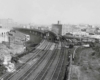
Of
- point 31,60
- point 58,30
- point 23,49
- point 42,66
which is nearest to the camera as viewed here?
point 42,66

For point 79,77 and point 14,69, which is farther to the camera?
point 14,69

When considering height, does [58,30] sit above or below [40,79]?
above

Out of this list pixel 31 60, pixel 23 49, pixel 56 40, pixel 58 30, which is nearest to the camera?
pixel 31 60

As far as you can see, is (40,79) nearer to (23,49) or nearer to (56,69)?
(56,69)

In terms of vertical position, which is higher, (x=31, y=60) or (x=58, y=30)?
(x=58, y=30)

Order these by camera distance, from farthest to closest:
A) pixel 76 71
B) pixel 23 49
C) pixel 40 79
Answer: pixel 23 49 → pixel 76 71 → pixel 40 79

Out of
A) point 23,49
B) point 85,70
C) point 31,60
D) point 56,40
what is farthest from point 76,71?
point 56,40

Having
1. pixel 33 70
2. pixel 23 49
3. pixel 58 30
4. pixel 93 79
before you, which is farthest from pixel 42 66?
pixel 58 30

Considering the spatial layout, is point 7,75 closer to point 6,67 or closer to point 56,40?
point 6,67

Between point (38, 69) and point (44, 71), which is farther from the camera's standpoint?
point (38, 69)
